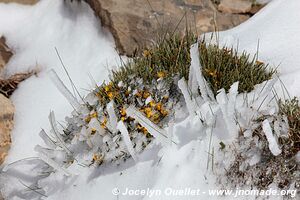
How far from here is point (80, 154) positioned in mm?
2775

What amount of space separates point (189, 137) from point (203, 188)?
326 mm

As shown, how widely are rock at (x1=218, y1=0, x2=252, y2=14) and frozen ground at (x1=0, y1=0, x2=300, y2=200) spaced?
0.44m

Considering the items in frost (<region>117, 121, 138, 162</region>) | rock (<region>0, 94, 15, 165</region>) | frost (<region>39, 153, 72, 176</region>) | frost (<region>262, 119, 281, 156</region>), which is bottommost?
rock (<region>0, 94, 15, 165</region>)

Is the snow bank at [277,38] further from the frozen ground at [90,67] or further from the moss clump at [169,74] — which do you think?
the moss clump at [169,74]

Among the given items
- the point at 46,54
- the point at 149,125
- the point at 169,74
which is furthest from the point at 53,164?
the point at 46,54

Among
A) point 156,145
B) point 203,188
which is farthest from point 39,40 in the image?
point 203,188

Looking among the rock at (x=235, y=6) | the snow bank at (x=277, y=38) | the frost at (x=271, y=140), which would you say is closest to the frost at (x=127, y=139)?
the frost at (x=271, y=140)

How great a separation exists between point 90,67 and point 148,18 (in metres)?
0.65

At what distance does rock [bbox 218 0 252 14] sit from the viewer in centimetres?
396

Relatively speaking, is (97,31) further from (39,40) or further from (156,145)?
(156,145)

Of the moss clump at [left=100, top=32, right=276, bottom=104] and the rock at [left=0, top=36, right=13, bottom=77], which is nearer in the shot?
the moss clump at [left=100, top=32, right=276, bottom=104]

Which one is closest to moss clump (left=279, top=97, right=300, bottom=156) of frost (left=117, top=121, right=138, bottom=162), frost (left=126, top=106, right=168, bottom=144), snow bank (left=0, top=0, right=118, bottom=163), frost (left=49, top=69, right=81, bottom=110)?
frost (left=126, top=106, right=168, bottom=144)

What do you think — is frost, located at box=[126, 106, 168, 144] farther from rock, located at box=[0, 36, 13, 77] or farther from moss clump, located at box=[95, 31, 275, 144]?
rock, located at box=[0, 36, 13, 77]

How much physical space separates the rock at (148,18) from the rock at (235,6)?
18 centimetres
